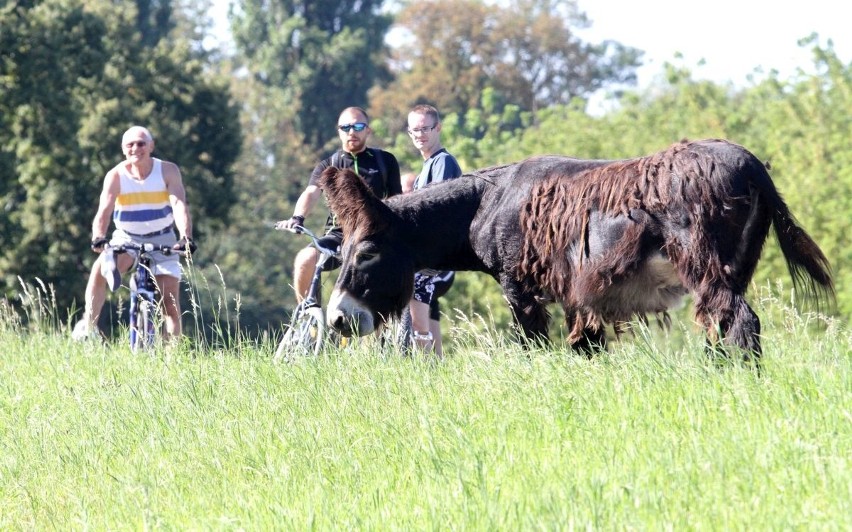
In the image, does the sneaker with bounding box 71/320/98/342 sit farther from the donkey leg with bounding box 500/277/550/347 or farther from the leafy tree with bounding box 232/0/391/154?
the leafy tree with bounding box 232/0/391/154

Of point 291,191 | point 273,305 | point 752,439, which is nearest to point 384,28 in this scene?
point 291,191

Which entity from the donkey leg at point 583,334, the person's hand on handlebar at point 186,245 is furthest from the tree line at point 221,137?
the donkey leg at point 583,334

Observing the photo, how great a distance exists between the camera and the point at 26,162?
32.3m

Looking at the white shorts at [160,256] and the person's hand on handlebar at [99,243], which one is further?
the white shorts at [160,256]

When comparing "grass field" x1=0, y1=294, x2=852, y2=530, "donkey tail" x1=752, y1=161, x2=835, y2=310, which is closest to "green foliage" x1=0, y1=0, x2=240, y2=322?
"grass field" x1=0, y1=294, x2=852, y2=530

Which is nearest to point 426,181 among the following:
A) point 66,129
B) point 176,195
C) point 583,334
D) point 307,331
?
point 307,331

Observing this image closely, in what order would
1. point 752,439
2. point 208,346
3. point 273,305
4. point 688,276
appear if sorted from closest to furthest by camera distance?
point 752,439 < point 688,276 < point 208,346 < point 273,305

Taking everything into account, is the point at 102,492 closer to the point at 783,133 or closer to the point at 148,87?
the point at 783,133

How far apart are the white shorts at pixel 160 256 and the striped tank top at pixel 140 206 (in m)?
0.06

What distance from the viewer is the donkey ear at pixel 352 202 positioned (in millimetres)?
7660

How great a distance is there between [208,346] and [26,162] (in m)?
25.0

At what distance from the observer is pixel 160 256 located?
10.6 m

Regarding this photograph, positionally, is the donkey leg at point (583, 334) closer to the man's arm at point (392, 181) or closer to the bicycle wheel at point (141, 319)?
the man's arm at point (392, 181)

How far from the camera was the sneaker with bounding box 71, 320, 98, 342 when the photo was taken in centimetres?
1013
